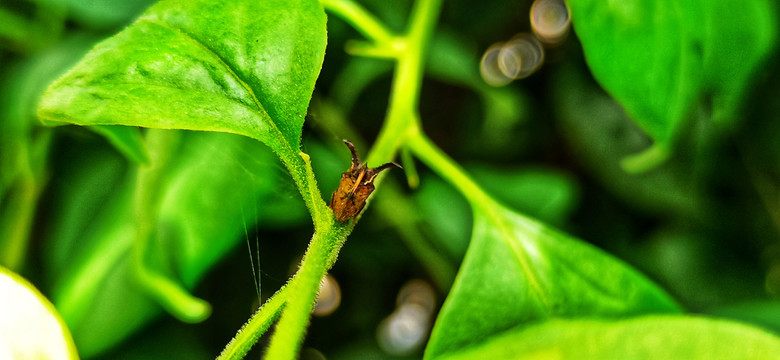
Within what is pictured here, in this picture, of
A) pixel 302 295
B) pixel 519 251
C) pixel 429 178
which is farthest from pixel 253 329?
pixel 429 178

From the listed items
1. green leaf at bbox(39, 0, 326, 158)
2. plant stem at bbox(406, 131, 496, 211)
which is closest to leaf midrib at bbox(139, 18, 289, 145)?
green leaf at bbox(39, 0, 326, 158)

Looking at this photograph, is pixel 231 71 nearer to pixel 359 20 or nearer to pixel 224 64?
pixel 224 64

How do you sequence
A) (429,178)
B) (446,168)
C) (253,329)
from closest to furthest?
(253,329)
(446,168)
(429,178)

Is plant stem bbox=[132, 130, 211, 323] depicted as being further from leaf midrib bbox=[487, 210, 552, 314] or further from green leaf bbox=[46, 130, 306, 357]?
leaf midrib bbox=[487, 210, 552, 314]

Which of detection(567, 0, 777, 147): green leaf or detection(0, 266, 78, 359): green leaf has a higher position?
detection(567, 0, 777, 147): green leaf

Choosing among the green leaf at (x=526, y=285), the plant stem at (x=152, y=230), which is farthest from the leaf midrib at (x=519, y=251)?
the plant stem at (x=152, y=230)
